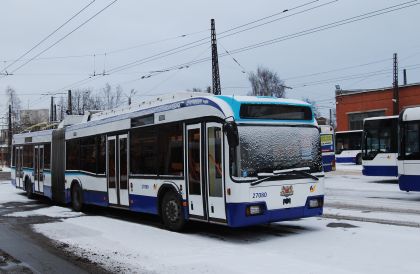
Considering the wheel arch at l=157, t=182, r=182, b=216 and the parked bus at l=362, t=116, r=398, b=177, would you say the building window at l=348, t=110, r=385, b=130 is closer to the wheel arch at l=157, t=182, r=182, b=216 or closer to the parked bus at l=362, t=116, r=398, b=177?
the parked bus at l=362, t=116, r=398, b=177

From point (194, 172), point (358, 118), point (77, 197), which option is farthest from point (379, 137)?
point (358, 118)

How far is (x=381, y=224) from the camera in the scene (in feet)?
36.1

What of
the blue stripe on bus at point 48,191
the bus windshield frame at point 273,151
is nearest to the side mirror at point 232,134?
the bus windshield frame at point 273,151

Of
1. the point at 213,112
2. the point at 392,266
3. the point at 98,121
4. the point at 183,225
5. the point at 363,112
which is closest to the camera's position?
the point at 392,266

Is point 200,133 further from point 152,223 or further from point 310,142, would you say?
point 152,223

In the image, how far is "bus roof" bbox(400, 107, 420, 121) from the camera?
15.8m

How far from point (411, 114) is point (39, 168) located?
1363cm

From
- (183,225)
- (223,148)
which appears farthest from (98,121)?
(223,148)

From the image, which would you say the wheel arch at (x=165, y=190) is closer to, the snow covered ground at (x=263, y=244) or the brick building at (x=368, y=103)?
the snow covered ground at (x=263, y=244)

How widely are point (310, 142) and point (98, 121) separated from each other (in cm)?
727

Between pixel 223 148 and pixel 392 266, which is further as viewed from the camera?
pixel 223 148

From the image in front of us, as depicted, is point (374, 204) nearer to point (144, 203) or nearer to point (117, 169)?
point (144, 203)

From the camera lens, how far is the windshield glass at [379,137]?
22.8 meters

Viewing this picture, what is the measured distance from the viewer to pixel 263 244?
9.37 metres
